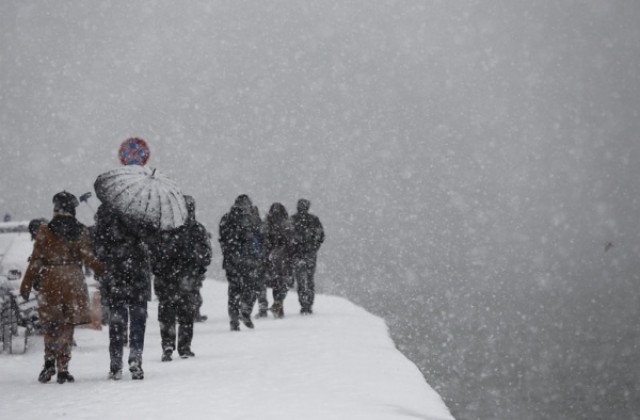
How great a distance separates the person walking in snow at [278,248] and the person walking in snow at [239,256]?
70.9 inches

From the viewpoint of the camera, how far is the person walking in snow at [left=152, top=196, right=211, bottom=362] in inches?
378

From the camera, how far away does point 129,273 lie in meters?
7.98

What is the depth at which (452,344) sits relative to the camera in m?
20.5

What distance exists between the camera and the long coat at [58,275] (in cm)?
805

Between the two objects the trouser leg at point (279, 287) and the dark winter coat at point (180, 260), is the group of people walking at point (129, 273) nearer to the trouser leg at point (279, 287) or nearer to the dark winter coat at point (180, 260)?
the dark winter coat at point (180, 260)

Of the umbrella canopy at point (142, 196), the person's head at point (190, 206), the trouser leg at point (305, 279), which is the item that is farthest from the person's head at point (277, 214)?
the umbrella canopy at point (142, 196)

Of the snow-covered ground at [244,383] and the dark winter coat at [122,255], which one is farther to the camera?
the dark winter coat at [122,255]

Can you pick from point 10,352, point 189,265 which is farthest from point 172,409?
point 10,352

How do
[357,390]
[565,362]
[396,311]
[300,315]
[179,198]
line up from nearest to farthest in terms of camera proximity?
[357,390] < [179,198] < [300,315] < [565,362] < [396,311]

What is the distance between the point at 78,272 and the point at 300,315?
300 inches

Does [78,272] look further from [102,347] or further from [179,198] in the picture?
[102,347]

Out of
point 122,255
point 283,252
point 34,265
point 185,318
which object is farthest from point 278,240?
point 34,265

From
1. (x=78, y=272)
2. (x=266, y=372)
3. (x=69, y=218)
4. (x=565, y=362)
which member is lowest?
(x=565, y=362)

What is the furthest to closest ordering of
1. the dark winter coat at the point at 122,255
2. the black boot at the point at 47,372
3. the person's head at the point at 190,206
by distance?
the person's head at the point at 190,206
the black boot at the point at 47,372
the dark winter coat at the point at 122,255
